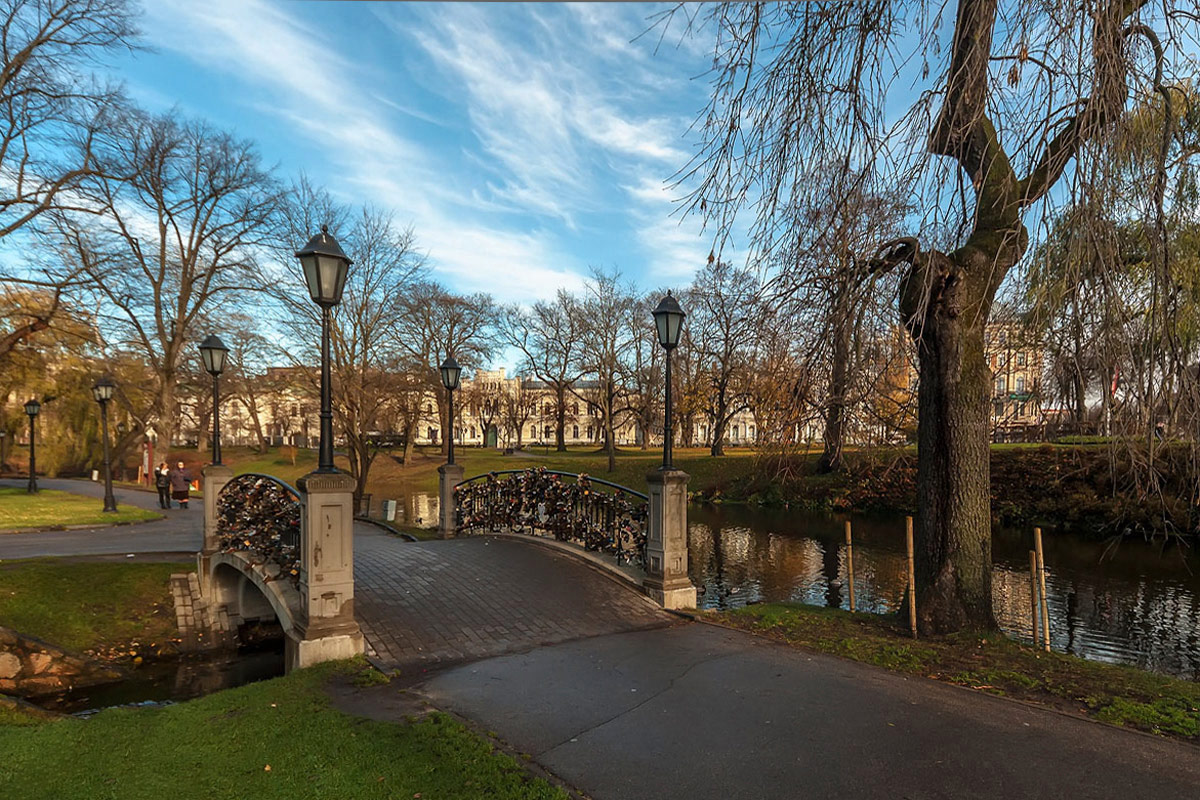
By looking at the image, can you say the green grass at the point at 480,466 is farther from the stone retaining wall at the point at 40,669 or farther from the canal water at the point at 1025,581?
the stone retaining wall at the point at 40,669

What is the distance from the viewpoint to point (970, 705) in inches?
192

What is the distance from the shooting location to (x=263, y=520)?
9281 mm

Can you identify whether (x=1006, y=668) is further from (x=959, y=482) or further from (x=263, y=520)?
(x=263, y=520)

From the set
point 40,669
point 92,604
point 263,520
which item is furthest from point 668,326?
point 92,604

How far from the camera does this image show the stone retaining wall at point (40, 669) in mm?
8305

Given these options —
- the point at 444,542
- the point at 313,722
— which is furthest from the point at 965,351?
the point at 444,542

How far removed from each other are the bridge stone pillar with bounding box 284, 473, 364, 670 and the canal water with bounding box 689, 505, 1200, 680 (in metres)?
7.53

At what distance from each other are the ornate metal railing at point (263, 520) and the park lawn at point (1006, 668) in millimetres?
5566

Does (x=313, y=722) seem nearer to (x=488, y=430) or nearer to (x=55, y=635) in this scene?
(x=55, y=635)

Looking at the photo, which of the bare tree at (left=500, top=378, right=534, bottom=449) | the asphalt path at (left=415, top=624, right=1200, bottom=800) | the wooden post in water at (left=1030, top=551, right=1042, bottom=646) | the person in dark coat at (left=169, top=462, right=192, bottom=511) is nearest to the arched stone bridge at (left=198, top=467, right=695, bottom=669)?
the asphalt path at (left=415, top=624, right=1200, bottom=800)

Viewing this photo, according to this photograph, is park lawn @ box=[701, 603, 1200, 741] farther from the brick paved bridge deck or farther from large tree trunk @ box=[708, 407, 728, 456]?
large tree trunk @ box=[708, 407, 728, 456]

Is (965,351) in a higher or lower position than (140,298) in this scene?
lower

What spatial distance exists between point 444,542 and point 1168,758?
9.68 m

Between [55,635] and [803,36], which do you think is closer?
[803,36]
